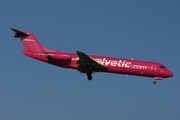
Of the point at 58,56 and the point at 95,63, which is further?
the point at 58,56

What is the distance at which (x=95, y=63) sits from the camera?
4725cm

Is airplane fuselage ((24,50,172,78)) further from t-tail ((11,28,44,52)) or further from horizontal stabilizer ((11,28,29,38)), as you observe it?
horizontal stabilizer ((11,28,29,38))

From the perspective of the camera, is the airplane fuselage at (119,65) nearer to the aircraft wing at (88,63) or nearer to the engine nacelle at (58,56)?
the engine nacelle at (58,56)

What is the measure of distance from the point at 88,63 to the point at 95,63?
33.2 inches

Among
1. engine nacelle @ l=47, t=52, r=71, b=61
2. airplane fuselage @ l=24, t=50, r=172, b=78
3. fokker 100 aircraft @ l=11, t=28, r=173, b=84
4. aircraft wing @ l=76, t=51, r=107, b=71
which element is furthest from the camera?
airplane fuselage @ l=24, t=50, r=172, b=78

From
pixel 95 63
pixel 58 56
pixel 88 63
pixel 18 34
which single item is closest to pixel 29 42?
pixel 18 34

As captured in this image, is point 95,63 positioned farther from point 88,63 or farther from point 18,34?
point 18,34

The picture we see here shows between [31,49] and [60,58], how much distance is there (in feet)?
14.1

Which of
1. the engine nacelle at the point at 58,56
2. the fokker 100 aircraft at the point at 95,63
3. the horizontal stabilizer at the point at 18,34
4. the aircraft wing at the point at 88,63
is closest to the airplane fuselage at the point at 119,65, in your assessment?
the fokker 100 aircraft at the point at 95,63

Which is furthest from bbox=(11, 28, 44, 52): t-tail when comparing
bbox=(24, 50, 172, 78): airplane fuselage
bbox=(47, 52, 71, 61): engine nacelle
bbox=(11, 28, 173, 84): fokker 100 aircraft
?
bbox=(47, 52, 71, 61): engine nacelle

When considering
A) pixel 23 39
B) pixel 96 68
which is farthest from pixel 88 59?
pixel 23 39

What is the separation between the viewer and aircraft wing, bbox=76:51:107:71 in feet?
153

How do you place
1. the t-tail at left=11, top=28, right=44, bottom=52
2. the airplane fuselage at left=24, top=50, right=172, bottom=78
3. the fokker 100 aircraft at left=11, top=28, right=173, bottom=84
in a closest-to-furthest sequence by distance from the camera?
the fokker 100 aircraft at left=11, top=28, right=173, bottom=84, the airplane fuselage at left=24, top=50, right=172, bottom=78, the t-tail at left=11, top=28, right=44, bottom=52

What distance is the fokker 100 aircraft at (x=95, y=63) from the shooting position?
4769cm
